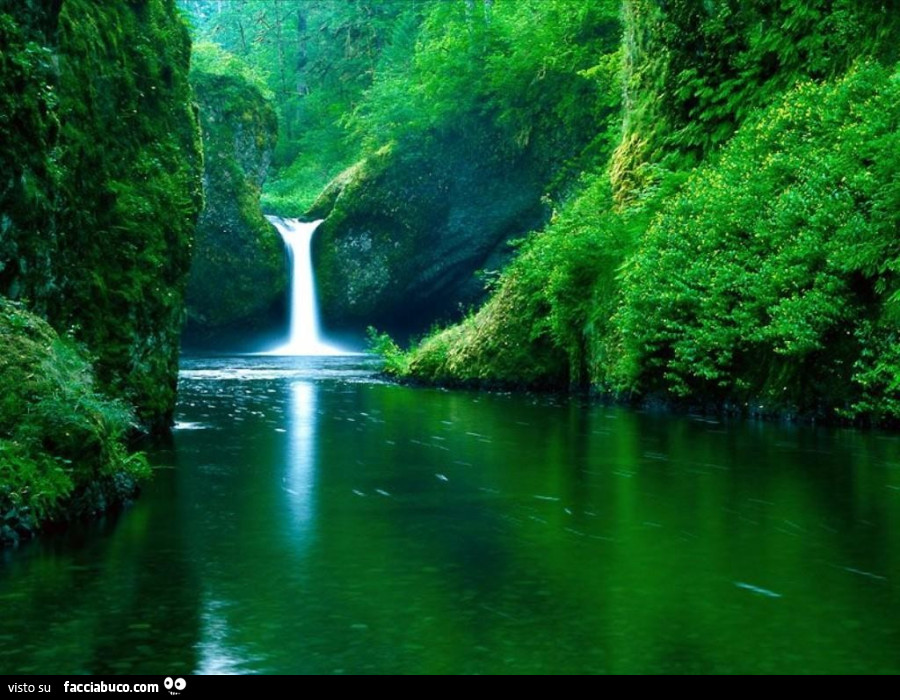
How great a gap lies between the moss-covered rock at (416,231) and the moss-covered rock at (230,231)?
1988 millimetres

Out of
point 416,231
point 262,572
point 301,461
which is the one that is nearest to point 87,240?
point 301,461

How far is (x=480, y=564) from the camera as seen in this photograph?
7.65 metres

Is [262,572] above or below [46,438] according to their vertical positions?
below

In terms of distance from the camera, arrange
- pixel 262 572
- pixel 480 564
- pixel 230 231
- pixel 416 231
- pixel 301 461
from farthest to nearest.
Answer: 1. pixel 230 231
2. pixel 416 231
3. pixel 301 461
4. pixel 480 564
5. pixel 262 572

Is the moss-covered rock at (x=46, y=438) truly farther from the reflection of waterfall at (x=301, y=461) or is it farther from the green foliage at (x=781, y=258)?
the green foliage at (x=781, y=258)

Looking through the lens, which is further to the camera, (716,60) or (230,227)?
(230,227)

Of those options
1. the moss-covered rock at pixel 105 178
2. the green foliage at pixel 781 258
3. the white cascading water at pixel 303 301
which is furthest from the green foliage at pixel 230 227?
the moss-covered rock at pixel 105 178

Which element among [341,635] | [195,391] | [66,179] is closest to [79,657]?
[341,635]

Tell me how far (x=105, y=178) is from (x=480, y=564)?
7.95 m

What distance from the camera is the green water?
569cm

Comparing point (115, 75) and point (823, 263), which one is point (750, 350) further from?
point (115, 75)

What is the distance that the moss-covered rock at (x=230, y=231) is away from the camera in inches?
1570

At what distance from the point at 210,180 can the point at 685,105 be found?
21734 mm
